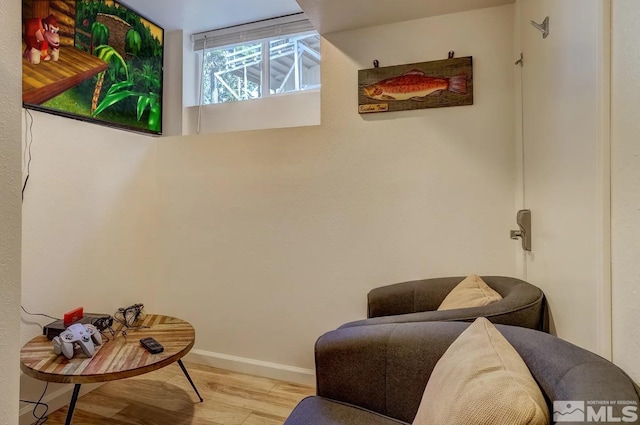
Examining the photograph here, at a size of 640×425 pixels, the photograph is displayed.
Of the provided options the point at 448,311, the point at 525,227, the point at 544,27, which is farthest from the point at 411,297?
the point at 544,27

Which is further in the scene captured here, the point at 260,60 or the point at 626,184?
the point at 260,60

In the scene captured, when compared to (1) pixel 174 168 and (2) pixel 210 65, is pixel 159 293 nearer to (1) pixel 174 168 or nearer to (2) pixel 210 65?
(1) pixel 174 168

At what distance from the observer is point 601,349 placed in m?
0.86

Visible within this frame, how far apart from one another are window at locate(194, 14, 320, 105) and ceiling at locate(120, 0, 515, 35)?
0.27 ft

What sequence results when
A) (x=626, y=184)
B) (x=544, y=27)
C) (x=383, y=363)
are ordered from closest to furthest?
(x=626, y=184)
(x=383, y=363)
(x=544, y=27)

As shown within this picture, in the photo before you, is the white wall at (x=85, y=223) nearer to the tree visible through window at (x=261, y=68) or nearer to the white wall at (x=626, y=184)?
the tree visible through window at (x=261, y=68)

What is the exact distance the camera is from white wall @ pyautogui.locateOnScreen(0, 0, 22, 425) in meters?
0.66

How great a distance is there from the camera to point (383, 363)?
1175 mm

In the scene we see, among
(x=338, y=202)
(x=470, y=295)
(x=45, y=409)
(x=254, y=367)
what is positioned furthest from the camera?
(x=254, y=367)

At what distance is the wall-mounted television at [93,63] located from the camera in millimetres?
1918

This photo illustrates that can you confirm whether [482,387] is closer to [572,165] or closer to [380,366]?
[380,366]

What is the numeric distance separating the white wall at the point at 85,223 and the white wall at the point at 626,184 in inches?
99.7

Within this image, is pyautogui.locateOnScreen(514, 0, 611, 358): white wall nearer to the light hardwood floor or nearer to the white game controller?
the light hardwood floor

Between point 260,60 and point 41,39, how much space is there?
146 centimetres
